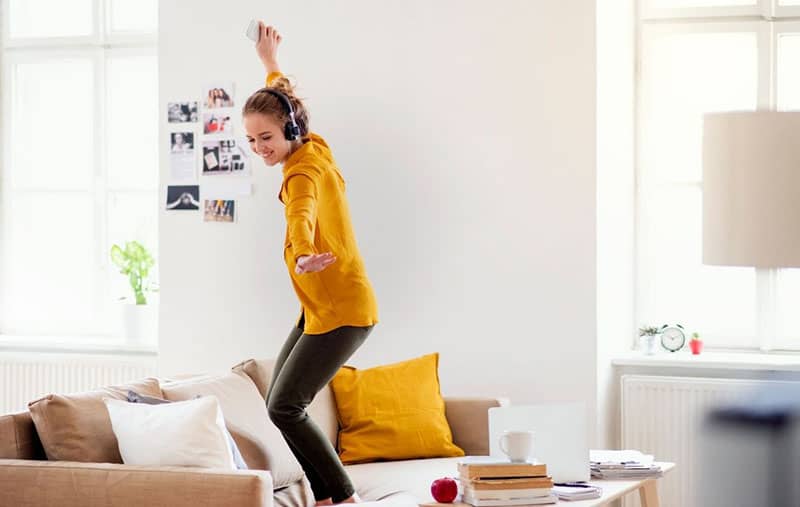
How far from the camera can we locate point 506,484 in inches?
126

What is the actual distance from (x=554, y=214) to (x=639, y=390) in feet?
2.59

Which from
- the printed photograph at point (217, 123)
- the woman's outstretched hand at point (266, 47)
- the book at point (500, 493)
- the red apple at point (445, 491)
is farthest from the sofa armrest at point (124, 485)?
Result: the printed photograph at point (217, 123)

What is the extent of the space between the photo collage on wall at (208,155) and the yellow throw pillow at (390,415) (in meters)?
1.13

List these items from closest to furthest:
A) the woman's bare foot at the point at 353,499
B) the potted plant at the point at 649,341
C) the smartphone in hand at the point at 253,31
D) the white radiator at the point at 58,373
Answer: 1. the woman's bare foot at the point at 353,499
2. the smartphone in hand at the point at 253,31
3. the potted plant at the point at 649,341
4. the white radiator at the point at 58,373

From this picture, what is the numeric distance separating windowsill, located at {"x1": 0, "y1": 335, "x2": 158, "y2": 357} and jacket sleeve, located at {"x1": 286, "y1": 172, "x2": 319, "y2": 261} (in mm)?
2261

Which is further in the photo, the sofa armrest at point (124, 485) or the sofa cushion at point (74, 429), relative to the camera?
the sofa cushion at point (74, 429)

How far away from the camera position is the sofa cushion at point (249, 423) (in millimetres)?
3877

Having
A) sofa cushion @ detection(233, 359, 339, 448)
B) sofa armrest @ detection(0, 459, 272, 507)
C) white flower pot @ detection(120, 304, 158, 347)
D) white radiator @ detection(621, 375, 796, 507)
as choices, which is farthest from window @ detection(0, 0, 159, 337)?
sofa armrest @ detection(0, 459, 272, 507)

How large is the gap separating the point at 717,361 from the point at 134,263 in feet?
8.97

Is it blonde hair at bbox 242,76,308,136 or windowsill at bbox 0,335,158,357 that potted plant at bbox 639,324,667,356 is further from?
windowsill at bbox 0,335,158,357

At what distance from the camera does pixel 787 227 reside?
6.25 ft

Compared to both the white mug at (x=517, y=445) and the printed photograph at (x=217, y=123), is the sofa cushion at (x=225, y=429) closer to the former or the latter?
the white mug at (x=517, y=445)

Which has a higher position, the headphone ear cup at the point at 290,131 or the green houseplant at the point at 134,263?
the headphone ear cup at the point at 290,131

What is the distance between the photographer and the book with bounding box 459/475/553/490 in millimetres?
3201
